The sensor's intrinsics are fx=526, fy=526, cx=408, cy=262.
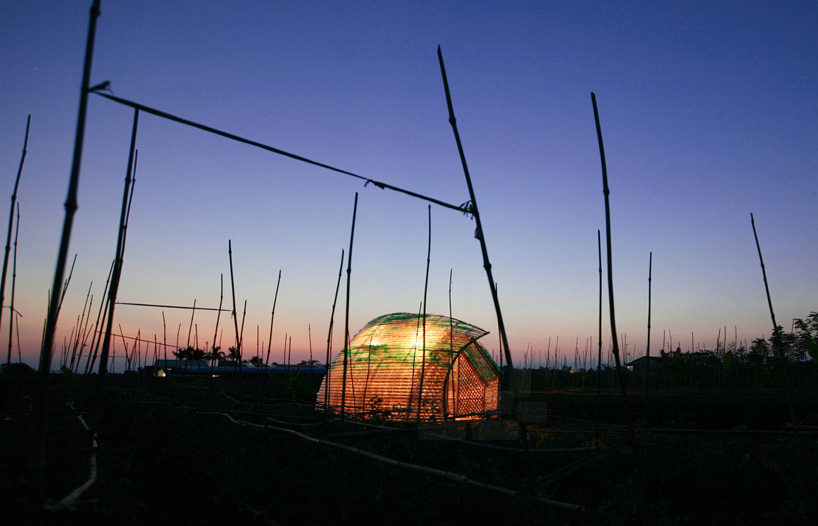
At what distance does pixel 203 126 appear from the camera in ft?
5.76

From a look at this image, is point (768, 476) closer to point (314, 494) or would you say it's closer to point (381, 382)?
point (314, 494)

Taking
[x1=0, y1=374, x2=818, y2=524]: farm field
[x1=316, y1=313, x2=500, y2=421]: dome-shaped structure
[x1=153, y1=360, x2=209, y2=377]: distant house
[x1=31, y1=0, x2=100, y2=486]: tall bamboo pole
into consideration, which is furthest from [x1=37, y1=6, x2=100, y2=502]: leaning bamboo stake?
[x1=153, y1=360, x2=209, y2=377]: distant house

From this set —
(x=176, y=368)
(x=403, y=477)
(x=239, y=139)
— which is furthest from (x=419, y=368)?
(x=176, y=368)

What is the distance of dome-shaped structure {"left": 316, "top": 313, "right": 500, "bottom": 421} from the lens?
10.5 meters

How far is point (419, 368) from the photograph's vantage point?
10.4 m

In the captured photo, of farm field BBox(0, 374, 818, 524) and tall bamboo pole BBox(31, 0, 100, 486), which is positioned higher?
tall bamboo pole BBox(31, 0, 100, 486)

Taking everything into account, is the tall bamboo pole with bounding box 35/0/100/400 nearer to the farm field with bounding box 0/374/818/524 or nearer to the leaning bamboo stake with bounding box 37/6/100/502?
the leaning bamboo stake with bounding box 37/6/100/502

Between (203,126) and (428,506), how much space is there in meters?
2.70

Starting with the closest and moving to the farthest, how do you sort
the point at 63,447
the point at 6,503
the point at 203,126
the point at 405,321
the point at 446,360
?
the point at 203,126 → the point at 6,503 → the point at 63,447 → the point at 446,360 → the point at 405,321

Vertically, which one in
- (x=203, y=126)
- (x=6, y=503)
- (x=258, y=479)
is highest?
(x=203, y=126)

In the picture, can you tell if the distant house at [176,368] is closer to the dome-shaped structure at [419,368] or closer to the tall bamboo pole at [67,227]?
the dome-shaped structure at [419,368]

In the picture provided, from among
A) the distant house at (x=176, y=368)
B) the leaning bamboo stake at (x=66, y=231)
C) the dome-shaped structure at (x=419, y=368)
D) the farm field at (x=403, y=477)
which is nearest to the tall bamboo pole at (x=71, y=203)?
the leaning bamboo stake at (x=66, y=231)

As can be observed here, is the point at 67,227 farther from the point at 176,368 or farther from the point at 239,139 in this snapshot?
the point at 176,368

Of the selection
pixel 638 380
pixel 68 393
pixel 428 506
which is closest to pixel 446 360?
pixel 428 506
